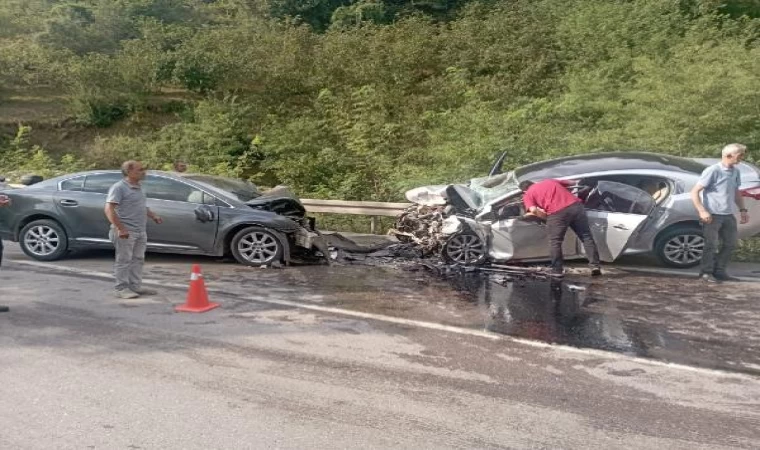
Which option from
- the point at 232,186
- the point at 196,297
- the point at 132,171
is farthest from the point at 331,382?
the point at 232,186

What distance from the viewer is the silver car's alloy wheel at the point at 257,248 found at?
955 cm

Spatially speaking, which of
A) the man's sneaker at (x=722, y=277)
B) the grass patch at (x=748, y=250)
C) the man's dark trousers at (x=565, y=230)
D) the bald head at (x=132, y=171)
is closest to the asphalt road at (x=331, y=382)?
the man's dark trousers at (x=565, y=230)

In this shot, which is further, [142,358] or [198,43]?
[198,43]

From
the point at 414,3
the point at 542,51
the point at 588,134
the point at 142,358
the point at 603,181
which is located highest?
the point at 414,3

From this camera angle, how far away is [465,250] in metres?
9.59

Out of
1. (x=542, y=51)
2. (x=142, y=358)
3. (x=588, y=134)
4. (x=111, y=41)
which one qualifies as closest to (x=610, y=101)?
(x=588, y=134)

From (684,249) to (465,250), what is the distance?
2.92m

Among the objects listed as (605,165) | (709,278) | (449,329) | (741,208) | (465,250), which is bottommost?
(449,329)

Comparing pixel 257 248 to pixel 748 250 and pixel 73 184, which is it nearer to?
pixel 73 184

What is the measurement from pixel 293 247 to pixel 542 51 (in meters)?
14.1

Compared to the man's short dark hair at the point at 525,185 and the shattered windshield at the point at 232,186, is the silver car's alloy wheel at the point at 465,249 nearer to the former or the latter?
the man's short dark hair at the point at 525,185

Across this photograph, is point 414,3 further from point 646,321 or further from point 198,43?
point 646,321

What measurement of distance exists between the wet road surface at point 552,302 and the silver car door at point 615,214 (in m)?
0.45

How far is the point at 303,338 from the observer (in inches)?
244
